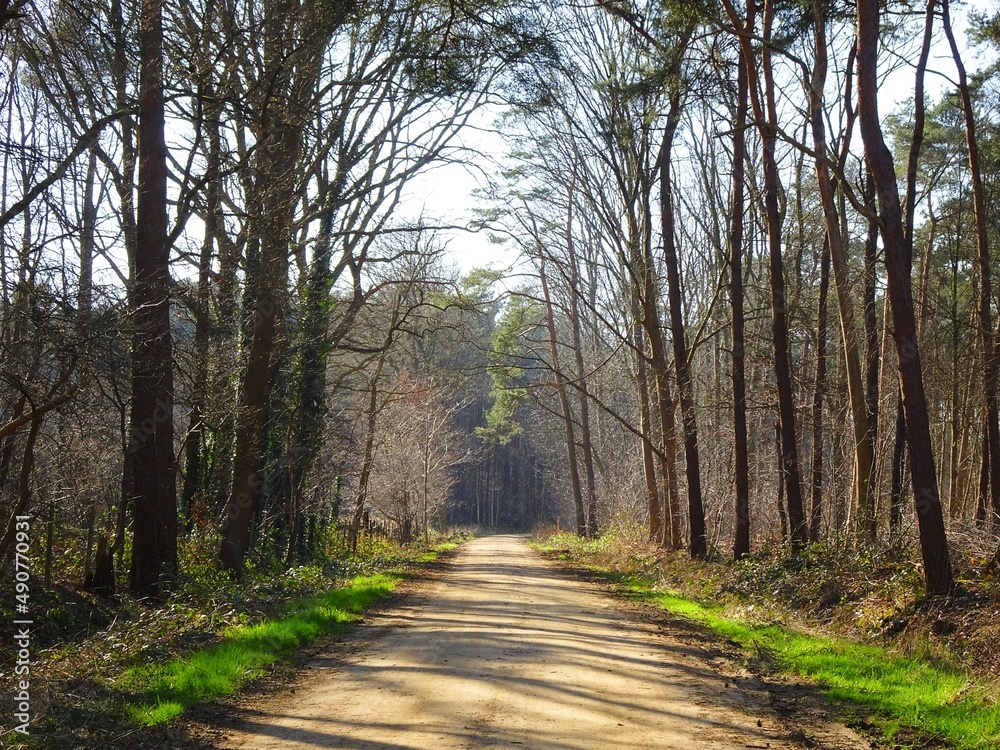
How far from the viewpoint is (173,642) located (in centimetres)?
891

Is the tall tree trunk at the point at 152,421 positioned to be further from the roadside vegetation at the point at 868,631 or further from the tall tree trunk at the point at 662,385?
the tall tree trunk at the point at 662,385

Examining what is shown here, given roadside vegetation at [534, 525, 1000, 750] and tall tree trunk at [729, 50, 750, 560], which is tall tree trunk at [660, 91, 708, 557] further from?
roadside vegetation at [534, 525, 1000, 750]

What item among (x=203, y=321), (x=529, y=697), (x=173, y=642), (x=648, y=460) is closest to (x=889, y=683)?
(x=529, y=697)

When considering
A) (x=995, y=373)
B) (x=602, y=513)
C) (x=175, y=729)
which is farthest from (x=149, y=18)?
(x=602, y=513)

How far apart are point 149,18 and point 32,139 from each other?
215 cm

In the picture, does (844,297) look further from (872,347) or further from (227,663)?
(227,663)

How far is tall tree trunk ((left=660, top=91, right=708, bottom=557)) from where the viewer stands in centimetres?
1941

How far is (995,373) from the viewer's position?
17500 mm

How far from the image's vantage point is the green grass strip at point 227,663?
654 centimetres

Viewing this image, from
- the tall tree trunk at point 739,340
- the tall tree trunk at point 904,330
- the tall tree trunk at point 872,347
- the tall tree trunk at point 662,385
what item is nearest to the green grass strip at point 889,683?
the tall tree trunk at point 904,330

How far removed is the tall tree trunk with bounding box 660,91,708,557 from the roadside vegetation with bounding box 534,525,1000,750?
2.23 m

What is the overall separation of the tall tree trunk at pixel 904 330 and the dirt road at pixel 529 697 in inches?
116

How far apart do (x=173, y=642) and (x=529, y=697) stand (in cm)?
411

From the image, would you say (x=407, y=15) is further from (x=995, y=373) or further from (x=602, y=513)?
(x=602, y=513)
